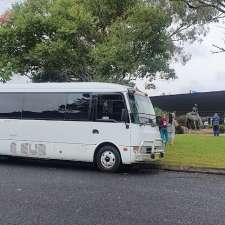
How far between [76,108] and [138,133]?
2.16m

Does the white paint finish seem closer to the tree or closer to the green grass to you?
the green grass

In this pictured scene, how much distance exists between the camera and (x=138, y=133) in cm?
1576

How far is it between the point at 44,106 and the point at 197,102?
1464 inches

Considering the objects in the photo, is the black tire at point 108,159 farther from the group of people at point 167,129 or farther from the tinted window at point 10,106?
the group of people at point 167,129

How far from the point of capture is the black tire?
623 inches

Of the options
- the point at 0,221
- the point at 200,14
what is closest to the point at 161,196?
the point at 0,221

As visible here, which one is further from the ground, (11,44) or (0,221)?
(11,44)

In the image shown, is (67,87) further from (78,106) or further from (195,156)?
(195,156)

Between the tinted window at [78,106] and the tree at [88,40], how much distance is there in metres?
12.1

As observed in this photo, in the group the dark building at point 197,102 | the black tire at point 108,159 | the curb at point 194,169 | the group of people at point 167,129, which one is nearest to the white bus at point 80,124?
the black tire at point 108,159

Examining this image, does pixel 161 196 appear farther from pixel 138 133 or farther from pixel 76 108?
pixel 76 108

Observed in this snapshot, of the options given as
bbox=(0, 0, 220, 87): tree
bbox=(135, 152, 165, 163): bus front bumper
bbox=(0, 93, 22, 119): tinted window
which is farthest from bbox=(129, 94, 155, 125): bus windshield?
bbox=(0, 0, 220, 87): tree

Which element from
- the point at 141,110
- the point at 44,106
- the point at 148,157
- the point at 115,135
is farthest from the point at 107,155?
the point at 44,106

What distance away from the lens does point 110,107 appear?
16188 millimetres
